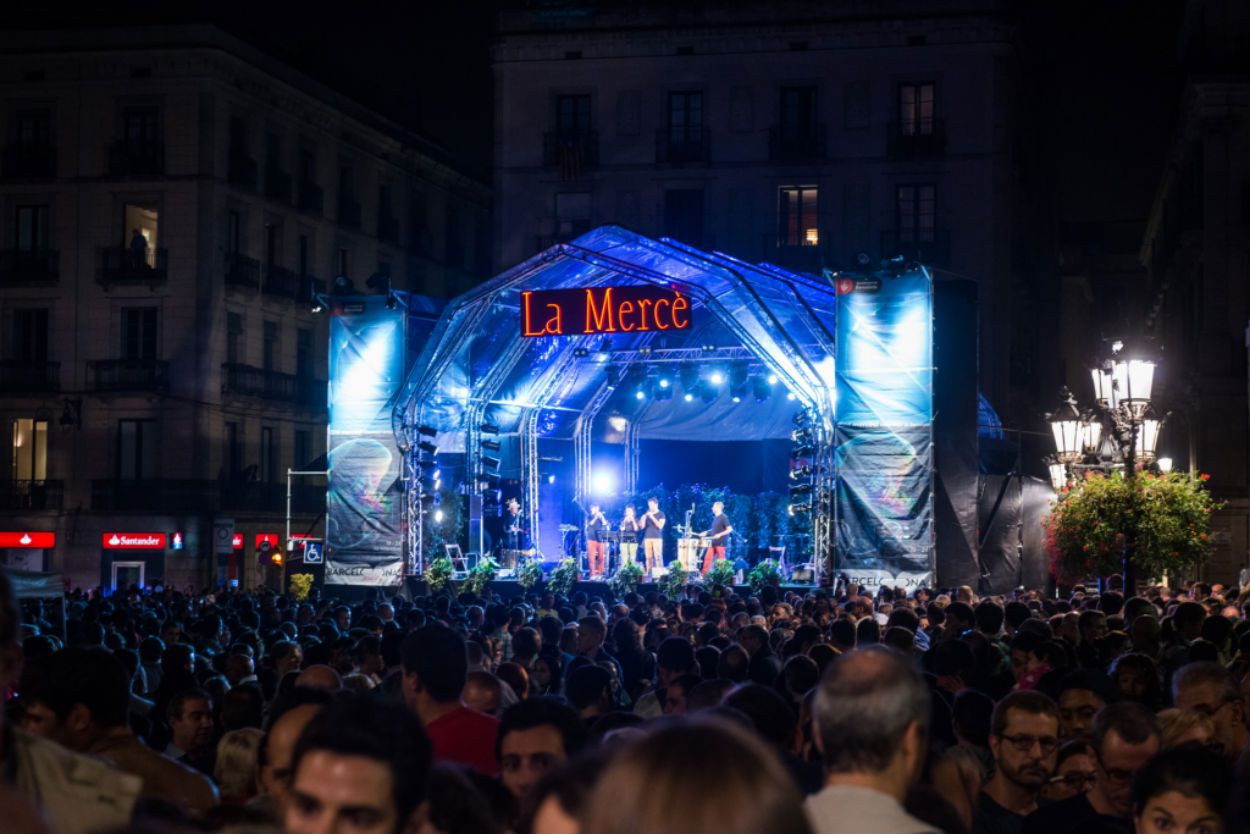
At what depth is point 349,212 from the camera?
52750mm

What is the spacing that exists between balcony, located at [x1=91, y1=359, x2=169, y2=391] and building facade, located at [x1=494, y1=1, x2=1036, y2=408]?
9.68m

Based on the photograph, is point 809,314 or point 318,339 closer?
point 809,314

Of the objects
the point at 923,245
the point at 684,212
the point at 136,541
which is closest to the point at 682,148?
the point at 684,212

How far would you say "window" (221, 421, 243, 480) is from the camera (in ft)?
154

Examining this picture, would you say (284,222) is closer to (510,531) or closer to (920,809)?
(510,531)

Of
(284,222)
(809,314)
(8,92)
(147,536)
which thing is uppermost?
(8,92)

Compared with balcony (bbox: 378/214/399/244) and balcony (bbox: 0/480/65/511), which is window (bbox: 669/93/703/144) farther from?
balcony (bbox: 0/480/65/511)

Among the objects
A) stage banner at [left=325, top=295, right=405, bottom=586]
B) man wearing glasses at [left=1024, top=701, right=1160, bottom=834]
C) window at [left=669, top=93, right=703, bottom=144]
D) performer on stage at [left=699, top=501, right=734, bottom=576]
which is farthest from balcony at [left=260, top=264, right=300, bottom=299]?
man wearing glasses at [left=1024, top=701, right=1160, bottom=834]

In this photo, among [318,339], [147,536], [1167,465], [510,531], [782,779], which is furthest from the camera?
[318,339]

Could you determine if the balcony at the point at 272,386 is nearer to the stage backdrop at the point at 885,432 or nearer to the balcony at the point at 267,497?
the balcony at the point at 267,497

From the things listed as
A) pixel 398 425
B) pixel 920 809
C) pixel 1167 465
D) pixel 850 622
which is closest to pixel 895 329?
pixel 1167 465

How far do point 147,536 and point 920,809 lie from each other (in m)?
42.3

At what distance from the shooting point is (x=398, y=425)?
31.3 meters

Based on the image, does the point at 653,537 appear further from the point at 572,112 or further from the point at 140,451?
the point at 140,451
